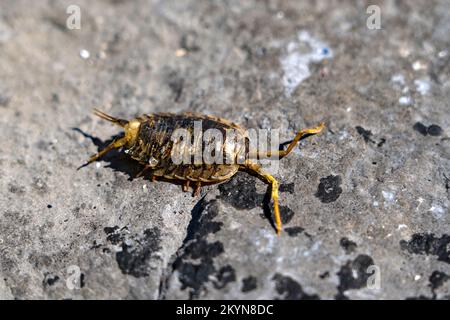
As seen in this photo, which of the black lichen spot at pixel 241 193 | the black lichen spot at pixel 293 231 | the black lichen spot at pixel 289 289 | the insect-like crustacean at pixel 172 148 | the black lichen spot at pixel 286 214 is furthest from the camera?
the insect-like crustacean at pixel 172 148

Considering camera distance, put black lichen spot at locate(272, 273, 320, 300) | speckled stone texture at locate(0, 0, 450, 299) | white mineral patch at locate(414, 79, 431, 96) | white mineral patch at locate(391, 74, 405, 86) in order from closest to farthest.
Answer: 1. black lichen spot at locate(272, 273, 320, 300)
2. speckled stone texture at locate(0, 0, 450, 299)
3. white mineral patch at locate(414, 79, 431, 96)
4. white mineral patch at locate(391, 74, 405, 86)

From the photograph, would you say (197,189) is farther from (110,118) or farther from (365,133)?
(365,133)

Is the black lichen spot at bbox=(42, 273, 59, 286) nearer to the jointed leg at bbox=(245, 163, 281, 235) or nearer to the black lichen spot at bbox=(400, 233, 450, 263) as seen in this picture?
the jointed leg at bbox=(245, 163, 281, 235)

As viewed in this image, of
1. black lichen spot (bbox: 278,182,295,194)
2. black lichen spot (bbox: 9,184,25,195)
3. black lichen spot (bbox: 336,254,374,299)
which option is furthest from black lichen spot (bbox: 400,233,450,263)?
black lichen spot (bbox: 9,184,25,195)

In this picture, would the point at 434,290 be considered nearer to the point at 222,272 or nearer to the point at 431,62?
the point at 222,272

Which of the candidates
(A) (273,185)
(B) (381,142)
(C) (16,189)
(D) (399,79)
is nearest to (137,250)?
(A) (273,185)

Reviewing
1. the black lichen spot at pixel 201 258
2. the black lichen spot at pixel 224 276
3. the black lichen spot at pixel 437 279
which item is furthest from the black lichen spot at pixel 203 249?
the black lichen spot at pixel 437 279

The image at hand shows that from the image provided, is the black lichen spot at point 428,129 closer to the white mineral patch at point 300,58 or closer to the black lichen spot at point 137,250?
the white mineral patch at point 300,58
